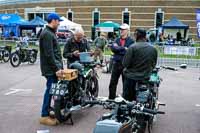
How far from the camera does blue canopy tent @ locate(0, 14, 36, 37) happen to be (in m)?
35.4

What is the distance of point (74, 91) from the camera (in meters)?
7.13

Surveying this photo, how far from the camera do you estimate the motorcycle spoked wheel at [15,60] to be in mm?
16859

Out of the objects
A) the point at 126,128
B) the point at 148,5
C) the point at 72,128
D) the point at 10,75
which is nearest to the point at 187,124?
the point at 72,128

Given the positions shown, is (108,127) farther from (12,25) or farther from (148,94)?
(12,25)

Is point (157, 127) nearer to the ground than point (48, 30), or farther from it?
nearer to the ground

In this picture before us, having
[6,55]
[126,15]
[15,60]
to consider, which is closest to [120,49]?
[15,60]

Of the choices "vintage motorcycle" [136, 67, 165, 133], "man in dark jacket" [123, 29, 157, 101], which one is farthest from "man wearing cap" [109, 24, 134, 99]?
"man in dark jacket" [123, 29, 157, 101]

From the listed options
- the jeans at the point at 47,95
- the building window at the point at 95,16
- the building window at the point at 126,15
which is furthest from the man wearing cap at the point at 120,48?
the building window at the point at 95,16

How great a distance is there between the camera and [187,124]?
7113mm

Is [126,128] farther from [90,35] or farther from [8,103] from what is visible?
[90,35]

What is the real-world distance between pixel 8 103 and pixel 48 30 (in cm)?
286

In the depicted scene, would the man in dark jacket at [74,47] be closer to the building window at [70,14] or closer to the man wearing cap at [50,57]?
the man wearing cap at [50,57]

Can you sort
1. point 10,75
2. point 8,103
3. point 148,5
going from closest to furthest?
point 8,103 < point 10,75 < point 148,5

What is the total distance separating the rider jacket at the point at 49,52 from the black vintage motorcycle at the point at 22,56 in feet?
34.5
